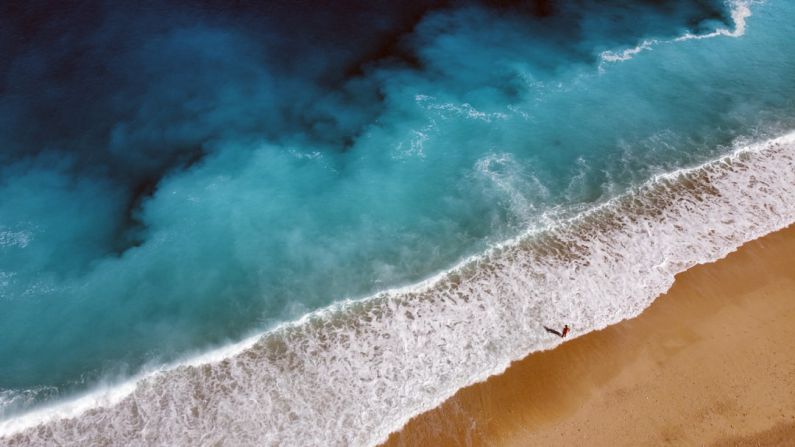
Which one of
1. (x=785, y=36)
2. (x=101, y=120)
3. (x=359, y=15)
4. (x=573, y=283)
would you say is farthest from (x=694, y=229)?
(x=101, y=120)

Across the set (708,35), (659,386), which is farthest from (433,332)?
(708,35)

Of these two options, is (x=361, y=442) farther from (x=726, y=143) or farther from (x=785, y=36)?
(x=785, y=36)

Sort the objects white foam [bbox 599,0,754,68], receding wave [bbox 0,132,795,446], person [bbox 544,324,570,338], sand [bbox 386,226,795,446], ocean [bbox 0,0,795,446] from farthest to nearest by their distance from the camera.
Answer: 1. white foam [bbox 599,0,754,68]
2. person [bbox 544,324,570,338]
3. ocean [bbox 0,0,795,446]
4. receding wave [bbox 0,132,795,446]
5. sand [bbox 386,226,795,446]

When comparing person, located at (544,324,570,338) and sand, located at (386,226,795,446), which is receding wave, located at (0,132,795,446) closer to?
person, located at (544,324,570,338)

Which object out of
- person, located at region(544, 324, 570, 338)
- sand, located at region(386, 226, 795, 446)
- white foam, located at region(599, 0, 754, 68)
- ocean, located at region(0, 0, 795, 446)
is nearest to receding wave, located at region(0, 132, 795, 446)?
ocean, located at region(0, 0, 795, 446)

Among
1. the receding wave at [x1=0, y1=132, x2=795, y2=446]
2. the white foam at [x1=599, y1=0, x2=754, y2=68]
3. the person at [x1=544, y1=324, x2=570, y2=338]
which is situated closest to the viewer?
the receding wave at [x1=0, y1=132, x2=795, y2=446]

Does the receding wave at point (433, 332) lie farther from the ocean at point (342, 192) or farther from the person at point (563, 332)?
the person at point (563, 332)
